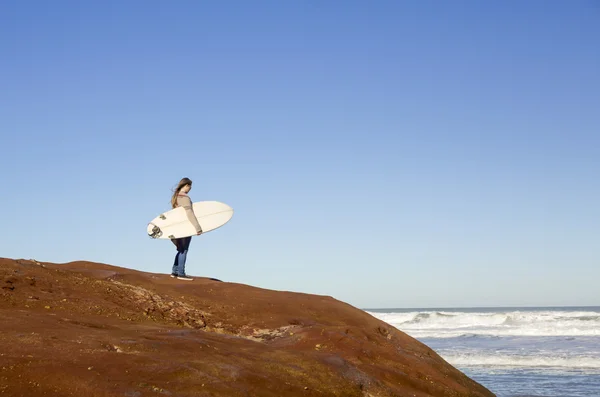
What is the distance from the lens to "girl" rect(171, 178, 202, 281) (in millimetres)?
16234

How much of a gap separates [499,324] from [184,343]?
57846 mm

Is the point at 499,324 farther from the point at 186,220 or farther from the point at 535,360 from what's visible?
the point at 186,220

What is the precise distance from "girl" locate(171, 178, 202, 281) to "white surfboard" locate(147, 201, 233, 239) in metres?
0.12

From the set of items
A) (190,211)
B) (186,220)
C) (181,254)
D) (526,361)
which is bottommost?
(526,361)

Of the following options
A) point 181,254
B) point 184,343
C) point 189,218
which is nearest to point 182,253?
point 181,254

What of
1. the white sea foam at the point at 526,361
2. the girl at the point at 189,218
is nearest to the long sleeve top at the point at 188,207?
the girl at the point at 189,218

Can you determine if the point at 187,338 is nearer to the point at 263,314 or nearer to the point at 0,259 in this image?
the point at 263,314

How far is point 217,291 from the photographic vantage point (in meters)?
14.6

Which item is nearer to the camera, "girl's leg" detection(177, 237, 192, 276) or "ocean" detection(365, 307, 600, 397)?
"girl's leg" detection(177, 237, 192, 276)

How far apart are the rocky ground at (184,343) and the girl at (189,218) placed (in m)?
0.38

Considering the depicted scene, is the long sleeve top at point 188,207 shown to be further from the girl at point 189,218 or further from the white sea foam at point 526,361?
the white sea foam at point 526,361

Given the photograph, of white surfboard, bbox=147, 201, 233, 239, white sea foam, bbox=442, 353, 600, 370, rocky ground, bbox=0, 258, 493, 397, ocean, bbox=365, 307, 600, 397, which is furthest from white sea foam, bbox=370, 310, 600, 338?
rocky ground, bbox=0, 258, 493, 397

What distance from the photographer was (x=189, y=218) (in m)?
17.0

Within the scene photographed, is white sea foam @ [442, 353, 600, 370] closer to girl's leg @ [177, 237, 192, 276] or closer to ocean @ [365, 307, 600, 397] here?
ocean @ [365, 307, 600, 397]
